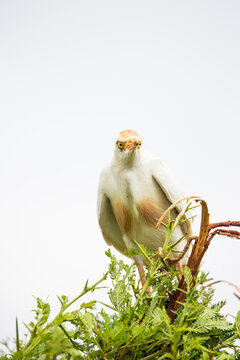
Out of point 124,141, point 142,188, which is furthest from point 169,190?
point 124,141

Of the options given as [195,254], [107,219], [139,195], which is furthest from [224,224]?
[107,219]

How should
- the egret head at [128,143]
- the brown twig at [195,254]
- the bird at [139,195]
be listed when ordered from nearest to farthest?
1. the brown twig at [195,254]
2. the egret head at [128,143]
3. the bird at [139,195]

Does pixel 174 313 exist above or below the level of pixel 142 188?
below

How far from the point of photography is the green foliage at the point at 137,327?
792 millimetres

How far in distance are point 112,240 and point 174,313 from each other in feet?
5.61

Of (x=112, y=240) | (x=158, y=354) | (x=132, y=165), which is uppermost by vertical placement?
(x=132, y=165)

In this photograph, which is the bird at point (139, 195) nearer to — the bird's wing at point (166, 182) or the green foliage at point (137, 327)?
the bird's wing at point (166, 182)

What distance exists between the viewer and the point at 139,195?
234cm

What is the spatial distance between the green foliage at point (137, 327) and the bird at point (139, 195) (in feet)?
4.21

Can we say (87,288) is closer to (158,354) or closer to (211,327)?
(158,354)

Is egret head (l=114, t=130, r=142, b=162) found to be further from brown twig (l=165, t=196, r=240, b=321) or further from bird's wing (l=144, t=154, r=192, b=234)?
brown twig (l=165, t=196, r=240, b=321)

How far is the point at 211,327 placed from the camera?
36.6 inches

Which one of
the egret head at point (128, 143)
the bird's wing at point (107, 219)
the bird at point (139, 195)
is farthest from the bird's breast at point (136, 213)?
the egret head at point (128, 143)

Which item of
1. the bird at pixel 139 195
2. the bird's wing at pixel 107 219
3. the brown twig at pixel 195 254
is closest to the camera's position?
the brown twig at pixel 195 254
